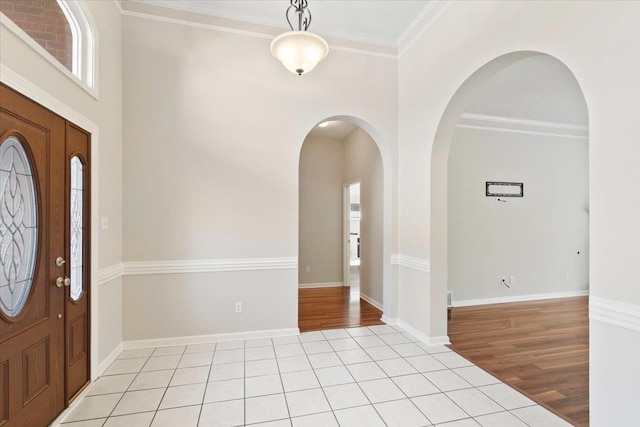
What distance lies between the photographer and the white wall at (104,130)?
216cm

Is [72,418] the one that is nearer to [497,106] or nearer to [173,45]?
[173,45]

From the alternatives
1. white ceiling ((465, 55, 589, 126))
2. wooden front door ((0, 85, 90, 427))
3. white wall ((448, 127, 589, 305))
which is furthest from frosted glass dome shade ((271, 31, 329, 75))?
white wall ((448, 127, 589, 305))

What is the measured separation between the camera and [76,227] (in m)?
2.43

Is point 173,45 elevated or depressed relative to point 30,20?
elevated

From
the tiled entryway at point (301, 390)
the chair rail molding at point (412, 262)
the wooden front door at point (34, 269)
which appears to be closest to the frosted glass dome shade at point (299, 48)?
the wooden front door at point (34, 269)

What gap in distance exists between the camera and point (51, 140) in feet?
6.76

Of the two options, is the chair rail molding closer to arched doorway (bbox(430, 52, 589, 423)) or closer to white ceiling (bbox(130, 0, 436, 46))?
arched doorway (bbox(430, 52, 589, 423))

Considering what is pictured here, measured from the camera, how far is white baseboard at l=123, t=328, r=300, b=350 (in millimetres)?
3258

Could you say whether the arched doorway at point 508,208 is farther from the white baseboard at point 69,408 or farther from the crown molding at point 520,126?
the white baseboard at point 69,408

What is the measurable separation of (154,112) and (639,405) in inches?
174

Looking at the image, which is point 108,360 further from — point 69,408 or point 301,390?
point 301,390

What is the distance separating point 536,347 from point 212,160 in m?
4.20

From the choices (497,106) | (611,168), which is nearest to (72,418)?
(611,168)

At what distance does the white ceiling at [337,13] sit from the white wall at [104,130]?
78cm
